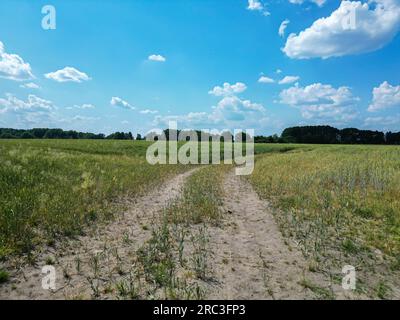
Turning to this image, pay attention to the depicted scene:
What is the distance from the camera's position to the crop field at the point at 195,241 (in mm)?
5477

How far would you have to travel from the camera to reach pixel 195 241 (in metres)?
7.77

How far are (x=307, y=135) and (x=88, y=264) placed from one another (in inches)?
5135

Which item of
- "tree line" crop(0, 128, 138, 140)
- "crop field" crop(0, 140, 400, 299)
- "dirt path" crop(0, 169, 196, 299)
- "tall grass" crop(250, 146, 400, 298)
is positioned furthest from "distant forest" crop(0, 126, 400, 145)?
"dirt path" crop(0, 169, 196, 299)

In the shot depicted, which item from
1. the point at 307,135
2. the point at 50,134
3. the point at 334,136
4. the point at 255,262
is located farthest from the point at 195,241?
the point at 50,134

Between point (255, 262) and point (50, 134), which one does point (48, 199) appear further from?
point (50, 134)

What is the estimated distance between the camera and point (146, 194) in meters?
14.3

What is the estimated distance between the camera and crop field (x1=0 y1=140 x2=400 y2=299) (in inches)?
216

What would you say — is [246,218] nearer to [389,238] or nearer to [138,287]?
[389,238]

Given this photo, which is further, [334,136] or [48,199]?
[334,136]

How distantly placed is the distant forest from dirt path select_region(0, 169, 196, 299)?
10867 centimetres

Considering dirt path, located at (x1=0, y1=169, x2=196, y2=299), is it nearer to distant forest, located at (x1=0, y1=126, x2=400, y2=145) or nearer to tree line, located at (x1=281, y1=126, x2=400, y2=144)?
distant forest, located at (x1=0, y1=126, x2=400, y2=145)

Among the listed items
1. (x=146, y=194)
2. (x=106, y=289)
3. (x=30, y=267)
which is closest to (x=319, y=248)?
(x=106, y=289)

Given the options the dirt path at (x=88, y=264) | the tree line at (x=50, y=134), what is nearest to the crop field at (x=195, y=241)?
the dirt path at (x=88, y=264)

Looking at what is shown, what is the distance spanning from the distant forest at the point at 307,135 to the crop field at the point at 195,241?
105m
